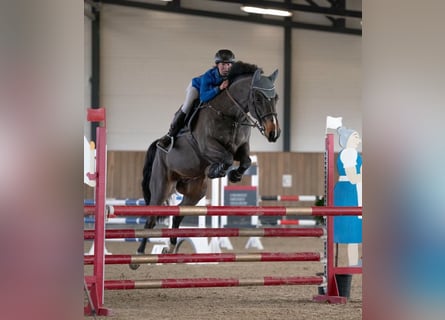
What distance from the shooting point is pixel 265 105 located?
5172 millimetres

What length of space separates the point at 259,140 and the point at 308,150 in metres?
1.29

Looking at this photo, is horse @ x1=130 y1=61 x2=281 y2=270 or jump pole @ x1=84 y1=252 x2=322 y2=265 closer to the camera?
jump pole @ x1=84 y1=252 x2=322 y2=265

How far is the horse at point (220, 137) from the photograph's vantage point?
17.2ft

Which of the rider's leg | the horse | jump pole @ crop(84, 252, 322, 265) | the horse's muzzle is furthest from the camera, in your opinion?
the rider's leg

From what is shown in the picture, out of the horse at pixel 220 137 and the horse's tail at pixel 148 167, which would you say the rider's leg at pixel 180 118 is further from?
the horse's tail at pixel 148 167

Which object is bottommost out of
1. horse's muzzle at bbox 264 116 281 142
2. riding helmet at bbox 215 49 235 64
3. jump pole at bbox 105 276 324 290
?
jump pole at bbox 105 276 324 290

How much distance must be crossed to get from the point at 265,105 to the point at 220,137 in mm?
567

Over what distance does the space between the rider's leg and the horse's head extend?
0.82 m

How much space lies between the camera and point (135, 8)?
55.4ft

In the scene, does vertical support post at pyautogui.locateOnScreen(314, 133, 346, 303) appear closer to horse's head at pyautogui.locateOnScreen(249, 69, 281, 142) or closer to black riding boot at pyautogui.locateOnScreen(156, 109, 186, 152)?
horse's head at pyautogui.locateOnScreen(249, 69, 281, 142)

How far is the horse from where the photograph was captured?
5.23 meters

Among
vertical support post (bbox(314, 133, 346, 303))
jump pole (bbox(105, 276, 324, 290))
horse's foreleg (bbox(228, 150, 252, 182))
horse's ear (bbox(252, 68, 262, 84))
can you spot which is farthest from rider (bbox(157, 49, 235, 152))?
jump pole (bbox(105, 276, 324, 290))

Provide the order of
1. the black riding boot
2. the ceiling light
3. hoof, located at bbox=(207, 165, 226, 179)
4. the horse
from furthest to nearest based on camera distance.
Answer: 1. the ceiling light
2. the black riding boot
3. hoof, located at bbox=(207, 165, 226, 179)
4. the horse

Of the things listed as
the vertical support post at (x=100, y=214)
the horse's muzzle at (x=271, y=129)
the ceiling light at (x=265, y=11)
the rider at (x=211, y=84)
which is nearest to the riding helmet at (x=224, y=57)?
the rider at (x=211, y=84)
